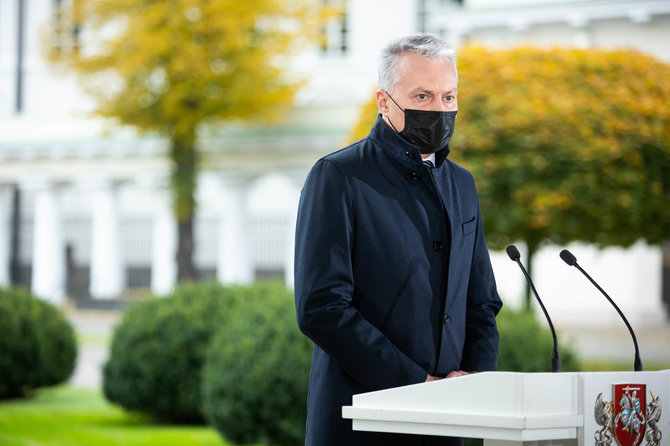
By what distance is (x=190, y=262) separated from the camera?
18641 millimetres

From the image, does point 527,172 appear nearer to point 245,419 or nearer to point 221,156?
point 245,419

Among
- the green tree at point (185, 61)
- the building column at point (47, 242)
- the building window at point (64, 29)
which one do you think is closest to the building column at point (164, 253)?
the building column at point (47, 242)

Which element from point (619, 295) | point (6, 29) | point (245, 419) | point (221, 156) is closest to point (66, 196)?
point (6, 29)

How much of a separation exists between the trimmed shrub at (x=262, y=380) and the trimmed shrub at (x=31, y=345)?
3556mm

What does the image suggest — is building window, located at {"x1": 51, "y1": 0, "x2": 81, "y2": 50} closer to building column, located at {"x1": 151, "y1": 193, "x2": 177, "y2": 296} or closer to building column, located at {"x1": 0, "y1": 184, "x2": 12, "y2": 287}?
building column, located at {"x1": 151, "y1": 193, "x2": 177, "y2": 296}

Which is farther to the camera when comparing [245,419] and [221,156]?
[221,156]

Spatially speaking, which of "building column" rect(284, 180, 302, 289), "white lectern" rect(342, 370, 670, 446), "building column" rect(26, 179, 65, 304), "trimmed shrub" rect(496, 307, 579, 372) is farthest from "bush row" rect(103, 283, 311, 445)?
"building column" rect(26, 179, 65, 304)

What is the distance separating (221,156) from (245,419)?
671 inches

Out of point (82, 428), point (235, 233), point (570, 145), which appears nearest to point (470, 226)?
point (82, 428)

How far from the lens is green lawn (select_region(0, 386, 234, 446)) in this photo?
25.9 feet

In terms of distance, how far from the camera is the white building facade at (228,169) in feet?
72.1

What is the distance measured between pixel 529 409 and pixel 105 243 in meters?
24.3

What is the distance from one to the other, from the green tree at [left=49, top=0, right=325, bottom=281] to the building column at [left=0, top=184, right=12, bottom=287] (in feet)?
32.7

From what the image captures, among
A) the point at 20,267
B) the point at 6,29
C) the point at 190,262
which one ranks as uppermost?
the point at 6,29
